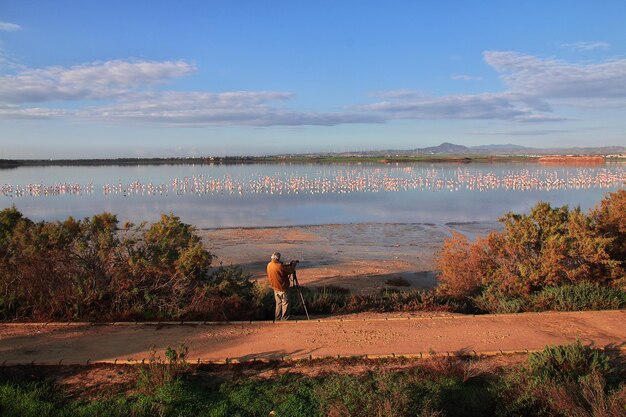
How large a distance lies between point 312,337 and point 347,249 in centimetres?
1496

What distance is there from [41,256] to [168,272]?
93.1 inches

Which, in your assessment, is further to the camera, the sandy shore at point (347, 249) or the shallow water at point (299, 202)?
the shallow water at point (299, 202)

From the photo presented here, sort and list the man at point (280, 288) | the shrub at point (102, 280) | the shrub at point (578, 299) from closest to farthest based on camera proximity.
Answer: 1. the shrub at point (102, 280)
2. the man at point (280, 288)
3. the shrub at point (578, 299)

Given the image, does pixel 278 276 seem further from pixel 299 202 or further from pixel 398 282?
pixel 299 202

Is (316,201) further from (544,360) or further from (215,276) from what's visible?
(544,360)

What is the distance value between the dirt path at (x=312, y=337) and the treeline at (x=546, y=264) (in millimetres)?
937

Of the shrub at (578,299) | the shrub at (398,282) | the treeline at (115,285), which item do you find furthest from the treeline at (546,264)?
the treeline at (115,285)

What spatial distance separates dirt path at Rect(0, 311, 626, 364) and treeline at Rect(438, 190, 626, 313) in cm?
94

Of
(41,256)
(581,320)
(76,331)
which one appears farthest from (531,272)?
(41,256)

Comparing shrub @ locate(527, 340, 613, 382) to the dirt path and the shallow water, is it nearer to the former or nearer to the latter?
the dirt path

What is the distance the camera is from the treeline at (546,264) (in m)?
9.95


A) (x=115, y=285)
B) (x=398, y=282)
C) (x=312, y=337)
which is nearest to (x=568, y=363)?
(x=312, y=337)

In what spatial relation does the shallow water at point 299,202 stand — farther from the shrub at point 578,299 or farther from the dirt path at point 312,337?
the dirt path at point 312,337

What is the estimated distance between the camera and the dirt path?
23.6 ft
